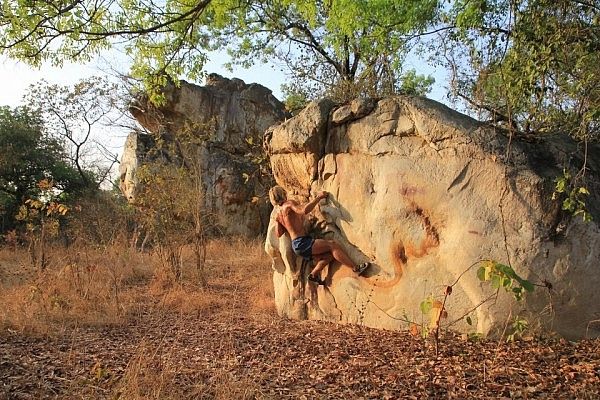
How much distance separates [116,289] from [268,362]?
146 inches

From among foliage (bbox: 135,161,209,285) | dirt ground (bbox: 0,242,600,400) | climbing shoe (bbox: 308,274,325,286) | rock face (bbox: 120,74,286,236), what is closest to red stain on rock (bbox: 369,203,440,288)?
dirt ground (bbox: 0,242,600,400)

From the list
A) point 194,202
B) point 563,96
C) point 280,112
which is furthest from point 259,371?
point 280,112

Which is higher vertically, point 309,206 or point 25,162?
point 25,162

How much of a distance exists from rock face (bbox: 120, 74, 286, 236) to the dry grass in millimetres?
3705

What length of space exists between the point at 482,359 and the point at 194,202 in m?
6.84

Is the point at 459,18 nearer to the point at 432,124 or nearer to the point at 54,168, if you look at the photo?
the point at 432,124

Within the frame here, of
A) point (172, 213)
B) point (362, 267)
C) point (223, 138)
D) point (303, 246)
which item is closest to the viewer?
point (362, 267)

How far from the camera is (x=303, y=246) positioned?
774 centimetres

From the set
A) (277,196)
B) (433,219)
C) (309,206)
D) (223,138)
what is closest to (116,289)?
(277,196)

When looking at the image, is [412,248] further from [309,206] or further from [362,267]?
[309,206]

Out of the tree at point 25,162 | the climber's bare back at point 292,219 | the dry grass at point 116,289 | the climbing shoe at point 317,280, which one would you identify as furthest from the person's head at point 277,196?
the tree at point 25,162

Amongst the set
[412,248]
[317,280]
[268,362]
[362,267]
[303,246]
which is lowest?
[268,362]

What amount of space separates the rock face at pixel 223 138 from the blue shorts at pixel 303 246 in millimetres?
8879

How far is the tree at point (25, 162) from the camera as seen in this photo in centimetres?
2008
